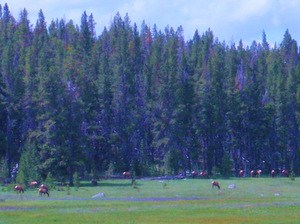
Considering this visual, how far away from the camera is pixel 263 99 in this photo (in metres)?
127

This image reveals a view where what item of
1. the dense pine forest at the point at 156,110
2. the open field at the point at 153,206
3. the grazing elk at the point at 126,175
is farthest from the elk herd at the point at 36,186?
the grazing elk at the point at 126,175

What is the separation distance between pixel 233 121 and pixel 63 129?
3779cm

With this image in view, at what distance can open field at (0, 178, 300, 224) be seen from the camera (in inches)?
1767

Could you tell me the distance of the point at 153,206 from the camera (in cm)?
5438

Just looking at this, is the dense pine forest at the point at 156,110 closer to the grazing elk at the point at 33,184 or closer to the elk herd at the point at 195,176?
the elk herd at the point at 195,176

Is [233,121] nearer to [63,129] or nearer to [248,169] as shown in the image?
[248,169]

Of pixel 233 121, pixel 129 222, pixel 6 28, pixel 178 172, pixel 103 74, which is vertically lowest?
pixel 129 222

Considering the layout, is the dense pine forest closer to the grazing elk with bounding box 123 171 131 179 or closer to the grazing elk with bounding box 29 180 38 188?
the grazing elk with bounding box 123 171 131 179

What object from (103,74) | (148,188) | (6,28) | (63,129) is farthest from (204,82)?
(6,28)

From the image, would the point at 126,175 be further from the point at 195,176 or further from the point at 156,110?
the point at 156,110

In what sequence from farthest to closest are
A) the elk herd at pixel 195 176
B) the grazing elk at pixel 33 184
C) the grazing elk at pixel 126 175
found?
1. the grazing elk at pixel 126 175
2. the grazing elk at pixel 33 184
3. the elk herd at pixel 195 176

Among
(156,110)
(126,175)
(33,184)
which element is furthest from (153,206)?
(156,110)

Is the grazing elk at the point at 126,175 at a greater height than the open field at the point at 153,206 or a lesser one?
greater

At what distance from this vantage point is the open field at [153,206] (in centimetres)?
4488
